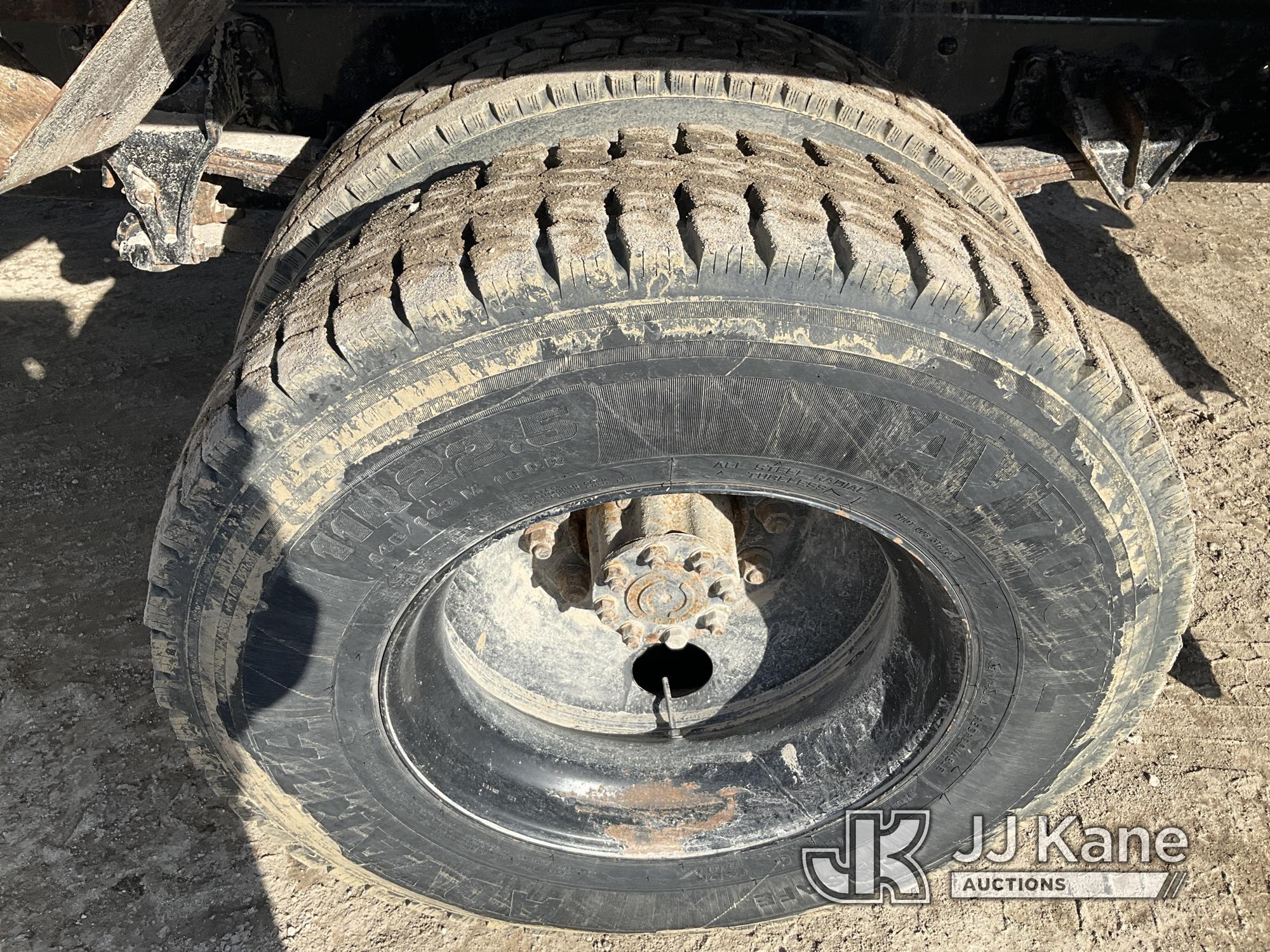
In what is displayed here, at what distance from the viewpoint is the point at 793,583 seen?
2.60 metres

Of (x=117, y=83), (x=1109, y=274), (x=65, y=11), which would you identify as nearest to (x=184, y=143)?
(x=65, y=11)

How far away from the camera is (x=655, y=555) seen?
2.25m

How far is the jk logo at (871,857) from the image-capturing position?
7.66ft

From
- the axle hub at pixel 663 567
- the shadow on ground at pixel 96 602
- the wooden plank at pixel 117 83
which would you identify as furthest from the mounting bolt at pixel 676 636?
the wooden plank at pixel 117 83

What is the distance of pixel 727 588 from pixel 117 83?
169cm

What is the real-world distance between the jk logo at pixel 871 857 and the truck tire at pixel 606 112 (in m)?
1.41

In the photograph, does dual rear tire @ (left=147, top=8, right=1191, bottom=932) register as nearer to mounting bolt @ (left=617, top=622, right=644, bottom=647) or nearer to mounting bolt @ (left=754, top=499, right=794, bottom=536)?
mounting bolt @ (left=754, top=499, right=794, bottom=536)

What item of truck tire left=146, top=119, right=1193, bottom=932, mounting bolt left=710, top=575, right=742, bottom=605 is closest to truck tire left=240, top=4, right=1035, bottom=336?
truck tire left=146, top=119, right=1193, bottom=932

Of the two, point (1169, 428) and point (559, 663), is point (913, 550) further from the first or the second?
point (1169, 428)

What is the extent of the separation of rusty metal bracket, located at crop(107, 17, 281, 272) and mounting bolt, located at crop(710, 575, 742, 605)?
1724mm

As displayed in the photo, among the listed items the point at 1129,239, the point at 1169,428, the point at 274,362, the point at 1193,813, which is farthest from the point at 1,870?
the point at 1129,239

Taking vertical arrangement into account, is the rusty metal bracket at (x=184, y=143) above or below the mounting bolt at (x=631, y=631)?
above

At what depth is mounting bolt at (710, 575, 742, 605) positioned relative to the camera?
2.30 meters
